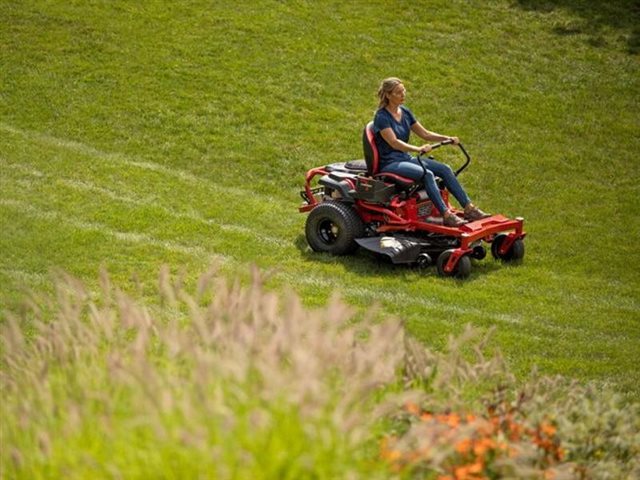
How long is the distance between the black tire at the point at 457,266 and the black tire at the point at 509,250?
0.91 metres

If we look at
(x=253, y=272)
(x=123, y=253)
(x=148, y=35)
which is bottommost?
(x=123, y=253)

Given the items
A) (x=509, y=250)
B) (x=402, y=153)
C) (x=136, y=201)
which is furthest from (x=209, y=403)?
(x=136, y=201)

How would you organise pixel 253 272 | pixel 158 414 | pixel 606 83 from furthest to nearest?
pixel 606 83
pixel 253 272
pixel 158 414

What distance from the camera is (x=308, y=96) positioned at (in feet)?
63.6

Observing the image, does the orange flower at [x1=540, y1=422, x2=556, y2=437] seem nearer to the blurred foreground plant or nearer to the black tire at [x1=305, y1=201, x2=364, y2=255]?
the blurred foreground plant

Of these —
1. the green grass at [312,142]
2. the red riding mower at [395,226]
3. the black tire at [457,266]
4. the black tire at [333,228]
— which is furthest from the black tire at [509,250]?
the black tire at [333,228]

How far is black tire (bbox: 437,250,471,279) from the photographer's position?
1170 cm

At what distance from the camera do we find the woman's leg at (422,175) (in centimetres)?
1193

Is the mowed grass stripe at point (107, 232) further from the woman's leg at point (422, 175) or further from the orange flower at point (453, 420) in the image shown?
the orange flower at point (453, 420)

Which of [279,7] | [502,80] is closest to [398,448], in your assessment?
[502,80]

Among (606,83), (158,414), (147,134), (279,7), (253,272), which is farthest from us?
(279,7)

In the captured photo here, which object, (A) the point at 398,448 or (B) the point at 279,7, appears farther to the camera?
(B) the point at 279,7

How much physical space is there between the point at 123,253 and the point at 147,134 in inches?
225

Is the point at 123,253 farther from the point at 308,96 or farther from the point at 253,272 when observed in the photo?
the point at 308,96
